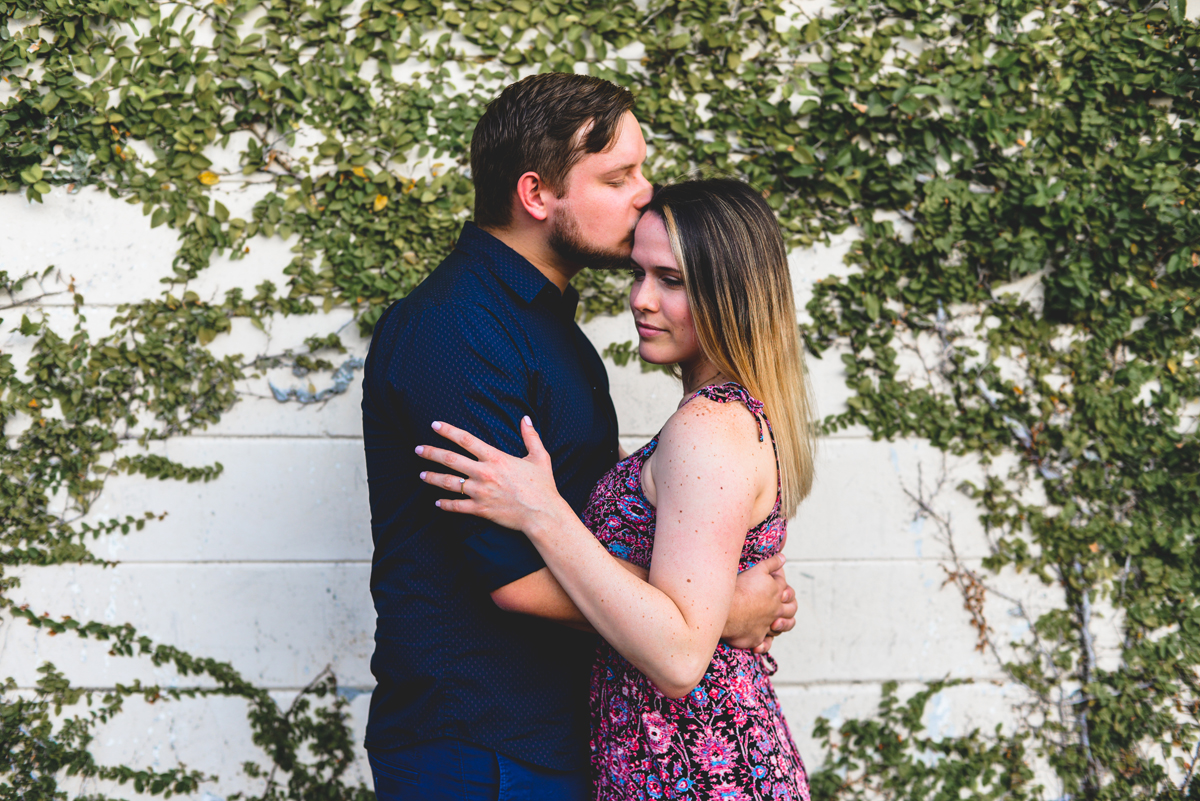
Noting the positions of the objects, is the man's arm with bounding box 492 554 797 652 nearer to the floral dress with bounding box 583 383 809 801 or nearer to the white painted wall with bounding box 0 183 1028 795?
the floral dress with bounding box 583 383 809 801

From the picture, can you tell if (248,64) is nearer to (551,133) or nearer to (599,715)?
(551,133)

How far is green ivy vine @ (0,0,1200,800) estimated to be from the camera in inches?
94.4

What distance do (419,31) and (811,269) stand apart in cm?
149

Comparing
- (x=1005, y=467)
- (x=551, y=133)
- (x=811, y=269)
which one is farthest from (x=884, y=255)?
(x=551, y=133)

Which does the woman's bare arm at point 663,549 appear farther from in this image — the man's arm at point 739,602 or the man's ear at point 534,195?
the man's ear at point 534,195

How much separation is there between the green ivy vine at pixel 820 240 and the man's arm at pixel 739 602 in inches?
45.5

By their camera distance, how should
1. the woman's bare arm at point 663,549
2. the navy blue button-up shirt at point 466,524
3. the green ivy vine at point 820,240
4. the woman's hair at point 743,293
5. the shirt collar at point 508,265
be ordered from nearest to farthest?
1. the woman's bare arm at point 663,549
2. the navy blue button-up shirt at point 466,524
3. the woman's hair at point 743,293
4. the shirt collar at point 508,265
5. the green ivy vine at point 820,240

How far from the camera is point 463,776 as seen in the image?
151cm

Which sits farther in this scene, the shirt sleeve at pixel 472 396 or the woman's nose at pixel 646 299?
the woman's nose at pixel 646 299

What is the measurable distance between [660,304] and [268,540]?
165 cm

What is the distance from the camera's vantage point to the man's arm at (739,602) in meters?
1.40

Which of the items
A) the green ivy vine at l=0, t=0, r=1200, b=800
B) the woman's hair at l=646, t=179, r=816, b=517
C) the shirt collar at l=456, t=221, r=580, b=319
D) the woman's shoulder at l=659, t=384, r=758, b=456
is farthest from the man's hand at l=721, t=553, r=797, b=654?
the green ivy vine at l=0, t=0, r=1200, b=800

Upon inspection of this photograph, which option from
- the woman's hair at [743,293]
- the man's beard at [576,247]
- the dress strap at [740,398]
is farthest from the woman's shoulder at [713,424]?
the man's beard at [576,247]

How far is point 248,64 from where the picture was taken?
7.82ft
